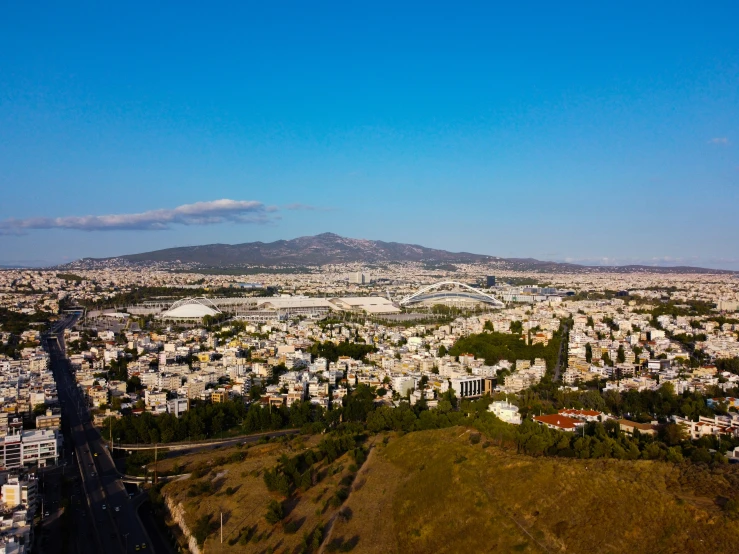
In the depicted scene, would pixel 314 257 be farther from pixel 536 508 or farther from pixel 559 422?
pixel 536 508

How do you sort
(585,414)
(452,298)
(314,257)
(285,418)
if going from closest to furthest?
1. (585,414)
2. (285,418)
3. (452,298)
4. (314,257)

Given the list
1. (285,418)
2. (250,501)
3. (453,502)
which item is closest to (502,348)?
(285,418)

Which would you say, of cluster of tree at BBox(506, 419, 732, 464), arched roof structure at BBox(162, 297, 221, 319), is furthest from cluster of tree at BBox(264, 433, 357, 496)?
arched roof structure at BBox(162, 297, 221, 319)

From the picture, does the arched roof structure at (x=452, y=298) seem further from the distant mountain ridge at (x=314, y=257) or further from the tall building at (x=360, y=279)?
the distant mountain ridge at (x=314, y=257)

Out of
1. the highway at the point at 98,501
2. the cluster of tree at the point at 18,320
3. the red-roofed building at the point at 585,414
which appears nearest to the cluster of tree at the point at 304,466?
the highway at the point at 98,501

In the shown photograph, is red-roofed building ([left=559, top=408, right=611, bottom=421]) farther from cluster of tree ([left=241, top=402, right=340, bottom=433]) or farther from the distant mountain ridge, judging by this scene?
the distant mountain ridge

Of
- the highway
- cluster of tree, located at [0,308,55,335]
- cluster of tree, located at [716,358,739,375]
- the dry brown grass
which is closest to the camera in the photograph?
the dry brown grass
